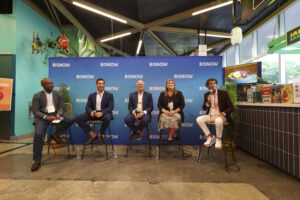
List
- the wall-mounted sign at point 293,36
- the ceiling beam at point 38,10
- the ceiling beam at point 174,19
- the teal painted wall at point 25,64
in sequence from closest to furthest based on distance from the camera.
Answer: the wall-mounted sign at point 293,36, the teal painted wall at point 25,64, the ceiling beam at point 38,10, the ceiling beam at point 174,19

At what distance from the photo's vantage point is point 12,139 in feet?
Result: 14.6

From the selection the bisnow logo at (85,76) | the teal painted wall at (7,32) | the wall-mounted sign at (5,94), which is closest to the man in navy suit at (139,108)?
the bisnow logo at (85,76)

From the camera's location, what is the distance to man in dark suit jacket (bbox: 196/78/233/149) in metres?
2.66

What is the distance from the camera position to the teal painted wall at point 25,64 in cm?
458

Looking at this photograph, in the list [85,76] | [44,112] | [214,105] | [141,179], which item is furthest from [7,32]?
[214,105]

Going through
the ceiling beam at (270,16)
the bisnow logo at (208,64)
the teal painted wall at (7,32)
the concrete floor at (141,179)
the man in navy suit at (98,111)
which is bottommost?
the concrete floor at (141,179)

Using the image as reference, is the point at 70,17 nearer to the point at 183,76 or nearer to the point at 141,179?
the point at 183,76

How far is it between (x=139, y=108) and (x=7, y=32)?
4.31 metres

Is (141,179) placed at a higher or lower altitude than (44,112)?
lower

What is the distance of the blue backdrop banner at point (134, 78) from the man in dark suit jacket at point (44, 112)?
3.28 ft

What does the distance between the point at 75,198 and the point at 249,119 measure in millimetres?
3126

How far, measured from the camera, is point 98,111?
3.21 meters

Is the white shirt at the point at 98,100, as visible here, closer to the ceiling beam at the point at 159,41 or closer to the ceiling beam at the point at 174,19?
the ceiling beam at the point at 174,19

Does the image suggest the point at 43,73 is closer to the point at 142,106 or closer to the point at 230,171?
the point at 142,106
